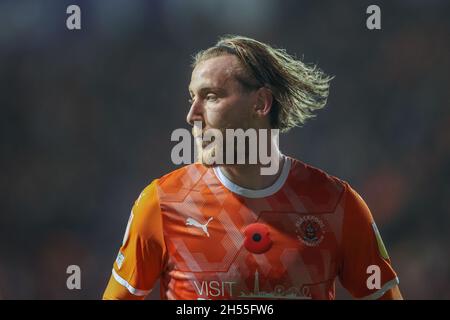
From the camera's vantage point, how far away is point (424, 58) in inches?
290

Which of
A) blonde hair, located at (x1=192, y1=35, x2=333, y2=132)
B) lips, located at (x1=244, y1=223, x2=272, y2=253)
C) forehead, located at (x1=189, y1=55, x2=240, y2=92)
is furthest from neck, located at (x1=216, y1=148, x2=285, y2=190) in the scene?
forehead, located at (x1=189, y1=55, x2=240, y2=92)

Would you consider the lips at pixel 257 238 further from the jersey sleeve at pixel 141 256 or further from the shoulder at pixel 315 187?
the jersey sleeve at pixel 141 256

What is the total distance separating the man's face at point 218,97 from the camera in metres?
3.69

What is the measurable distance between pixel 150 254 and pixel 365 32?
4389mm

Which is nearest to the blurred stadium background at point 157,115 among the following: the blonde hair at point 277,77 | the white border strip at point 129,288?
the blonde hair at point 277,77

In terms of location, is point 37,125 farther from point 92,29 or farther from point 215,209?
point 215,209

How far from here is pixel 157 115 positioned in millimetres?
7066

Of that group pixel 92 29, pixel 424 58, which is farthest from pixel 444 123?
pixel 92 29

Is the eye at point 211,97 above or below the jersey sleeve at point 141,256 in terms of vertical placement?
above

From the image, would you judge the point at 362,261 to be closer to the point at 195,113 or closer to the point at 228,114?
the point at 228,114

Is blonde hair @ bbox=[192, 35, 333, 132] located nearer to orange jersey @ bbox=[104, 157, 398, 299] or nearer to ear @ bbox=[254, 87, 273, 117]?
ear @ bbox=[254, 87, 273, 117]

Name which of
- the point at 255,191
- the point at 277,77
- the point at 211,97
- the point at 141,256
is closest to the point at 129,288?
the point at 141,256

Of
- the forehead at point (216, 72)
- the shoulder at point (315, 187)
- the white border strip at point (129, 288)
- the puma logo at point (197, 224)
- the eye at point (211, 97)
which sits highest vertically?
the forehead at point (216, 72)

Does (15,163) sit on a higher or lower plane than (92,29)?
lower
